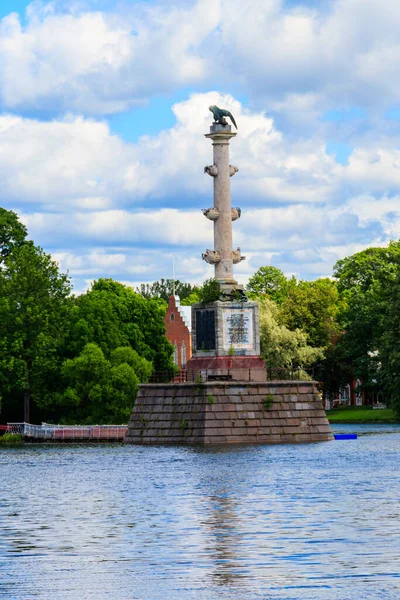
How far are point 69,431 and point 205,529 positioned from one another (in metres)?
59.9

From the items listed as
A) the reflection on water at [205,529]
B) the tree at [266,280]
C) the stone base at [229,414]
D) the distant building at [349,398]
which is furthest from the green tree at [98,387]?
the tree at [266,280]

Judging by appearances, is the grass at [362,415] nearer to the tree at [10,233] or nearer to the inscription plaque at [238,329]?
the tree at [10,233]

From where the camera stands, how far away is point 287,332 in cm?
11912

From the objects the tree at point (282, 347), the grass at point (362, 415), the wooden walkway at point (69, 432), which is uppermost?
the tree at point (282, 347)

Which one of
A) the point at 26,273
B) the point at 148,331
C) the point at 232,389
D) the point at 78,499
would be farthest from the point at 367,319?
the point at 78,499

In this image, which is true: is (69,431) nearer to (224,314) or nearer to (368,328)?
(224,314)

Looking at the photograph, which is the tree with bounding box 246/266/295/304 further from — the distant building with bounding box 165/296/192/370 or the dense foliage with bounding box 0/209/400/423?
the dense foliage with bounding box 0/209/400/423

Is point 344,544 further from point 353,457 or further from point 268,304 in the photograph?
point 268,304

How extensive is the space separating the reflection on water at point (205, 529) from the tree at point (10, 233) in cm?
6013

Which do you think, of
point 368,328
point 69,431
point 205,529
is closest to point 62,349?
point 69,431

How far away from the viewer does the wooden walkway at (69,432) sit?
311ft

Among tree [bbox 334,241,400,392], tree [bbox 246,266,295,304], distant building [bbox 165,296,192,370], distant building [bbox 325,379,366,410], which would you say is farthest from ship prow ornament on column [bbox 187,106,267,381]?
tree [bbox 246,266,295,304]

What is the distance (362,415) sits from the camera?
13012 centimetres

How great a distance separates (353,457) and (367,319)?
212ft
